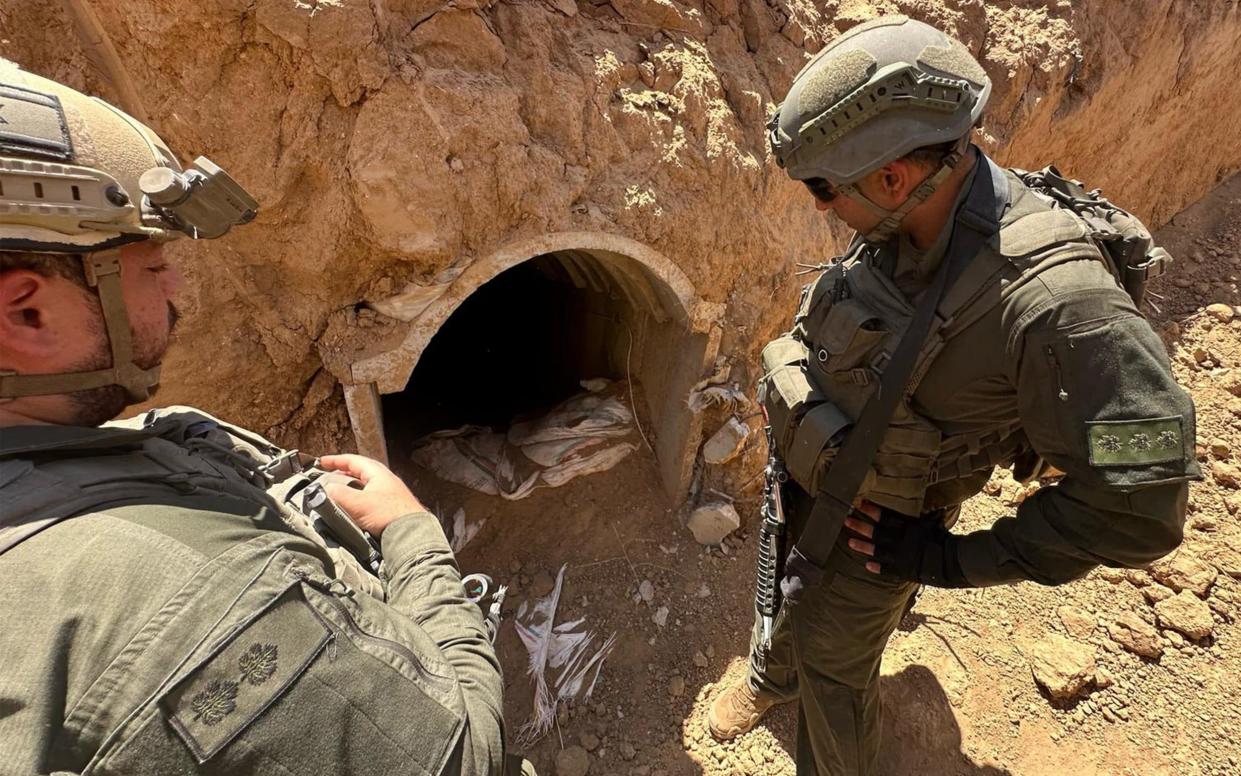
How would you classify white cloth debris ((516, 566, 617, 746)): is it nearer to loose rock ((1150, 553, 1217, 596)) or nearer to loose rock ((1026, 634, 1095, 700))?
loose rock ((1026, 634, 1095, 700))

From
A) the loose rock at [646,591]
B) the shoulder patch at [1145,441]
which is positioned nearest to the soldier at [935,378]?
the shoulder patch at [1145,441]

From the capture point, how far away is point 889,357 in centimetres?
211

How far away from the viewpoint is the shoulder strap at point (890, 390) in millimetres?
1976

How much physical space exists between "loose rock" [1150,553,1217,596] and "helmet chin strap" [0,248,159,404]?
5498 millimetres

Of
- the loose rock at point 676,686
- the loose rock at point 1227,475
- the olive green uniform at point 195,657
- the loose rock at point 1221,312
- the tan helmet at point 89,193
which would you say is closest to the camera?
the olive green uniform at point 195,657

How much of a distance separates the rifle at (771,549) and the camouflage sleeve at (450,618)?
1.62 metres

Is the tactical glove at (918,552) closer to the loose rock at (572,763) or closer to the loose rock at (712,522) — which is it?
the loose rock at (712,522)

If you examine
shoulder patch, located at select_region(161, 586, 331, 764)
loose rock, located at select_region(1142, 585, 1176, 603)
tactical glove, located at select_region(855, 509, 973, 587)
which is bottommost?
loose rock, located at select_region(1142, 585, 1176, 603)

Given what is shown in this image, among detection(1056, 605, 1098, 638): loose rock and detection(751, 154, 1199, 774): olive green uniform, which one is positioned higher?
detection(751, 154, 1199, 774): olive green uniform

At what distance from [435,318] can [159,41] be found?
1.56 m

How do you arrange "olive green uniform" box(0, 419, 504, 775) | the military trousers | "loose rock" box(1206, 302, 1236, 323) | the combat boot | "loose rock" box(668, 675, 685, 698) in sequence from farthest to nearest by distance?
"loose rock" box(1206, 302, 1236, 323) < "loose rock" box(668, 675, 685, 698) < the combat boot < the military trousers < "olive green uniform" box(0, 419, 504, 775)

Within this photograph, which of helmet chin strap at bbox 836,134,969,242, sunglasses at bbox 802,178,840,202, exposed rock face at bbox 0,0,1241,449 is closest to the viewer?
helmet chin strap at bbox 836,134,969,242

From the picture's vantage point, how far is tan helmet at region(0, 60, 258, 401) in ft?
3.68

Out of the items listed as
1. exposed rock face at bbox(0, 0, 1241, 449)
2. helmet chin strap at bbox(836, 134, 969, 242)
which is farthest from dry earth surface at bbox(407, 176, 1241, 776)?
helmet chin strap at bbox(836, 134, 969, 242)
